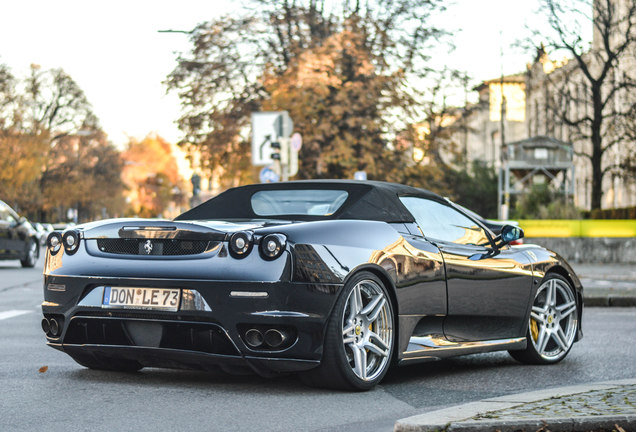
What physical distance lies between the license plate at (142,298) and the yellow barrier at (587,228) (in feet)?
89.8

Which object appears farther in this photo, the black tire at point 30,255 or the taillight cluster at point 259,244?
the black tire at point 30,255

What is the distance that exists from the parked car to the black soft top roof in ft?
63.6

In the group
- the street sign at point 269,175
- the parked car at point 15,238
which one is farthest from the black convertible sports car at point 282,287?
the parked car at point 15,238

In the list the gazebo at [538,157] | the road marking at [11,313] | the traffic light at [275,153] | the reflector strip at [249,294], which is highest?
the gazebo at [538,157]

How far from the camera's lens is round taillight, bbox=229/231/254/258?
21.3ft

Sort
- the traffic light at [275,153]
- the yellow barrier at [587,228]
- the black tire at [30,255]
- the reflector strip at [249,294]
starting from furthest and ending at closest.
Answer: the yellow barrier at [587,228], the black tire at [30,255], the traffic light at [275,153], the reflector strip at [249,294]

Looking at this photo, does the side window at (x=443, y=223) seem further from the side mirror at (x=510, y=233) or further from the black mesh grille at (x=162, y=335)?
the black mesh grille at (x=162, y=335)

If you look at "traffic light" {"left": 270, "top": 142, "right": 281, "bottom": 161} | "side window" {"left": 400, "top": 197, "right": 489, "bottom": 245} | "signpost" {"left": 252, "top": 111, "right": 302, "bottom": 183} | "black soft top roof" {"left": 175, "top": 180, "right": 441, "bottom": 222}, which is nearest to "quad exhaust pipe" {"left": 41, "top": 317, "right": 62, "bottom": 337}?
"black soft top roof" {"left": 175, "top": 180, "right": 441, "bottom": 222}

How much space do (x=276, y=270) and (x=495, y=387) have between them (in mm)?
1751

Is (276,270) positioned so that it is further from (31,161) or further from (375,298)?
(31,161)

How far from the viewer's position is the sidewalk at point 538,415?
5.20 meters

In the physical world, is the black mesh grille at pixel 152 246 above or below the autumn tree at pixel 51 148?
below

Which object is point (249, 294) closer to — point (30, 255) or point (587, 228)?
point (30, 255)

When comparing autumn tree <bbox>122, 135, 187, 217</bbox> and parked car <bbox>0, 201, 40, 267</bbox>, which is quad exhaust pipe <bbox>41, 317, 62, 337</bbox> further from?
autumn tree <bbox>122, 135, 187, 217</bbox>
